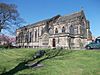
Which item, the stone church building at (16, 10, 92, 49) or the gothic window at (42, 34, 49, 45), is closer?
the stone church building at (16, 10, 92, 49)

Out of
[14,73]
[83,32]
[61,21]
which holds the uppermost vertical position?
[61,21]

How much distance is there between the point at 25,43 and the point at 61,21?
26.3 meters

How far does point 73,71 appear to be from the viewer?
61.1ft

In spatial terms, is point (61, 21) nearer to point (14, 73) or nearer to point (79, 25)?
point (79, 25)

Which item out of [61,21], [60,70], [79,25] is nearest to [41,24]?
[61,21]

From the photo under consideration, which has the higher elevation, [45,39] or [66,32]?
[66,32]

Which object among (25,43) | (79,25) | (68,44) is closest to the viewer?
(68,44)

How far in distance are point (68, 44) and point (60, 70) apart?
37202mm

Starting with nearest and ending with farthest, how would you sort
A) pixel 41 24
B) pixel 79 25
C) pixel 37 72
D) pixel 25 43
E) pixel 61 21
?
1. pixel 37 72
2. pixel 79 25
3. pixel 61 21
4. pixel 41 24
5. pixel 25 43

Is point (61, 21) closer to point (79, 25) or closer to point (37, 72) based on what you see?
point (79, 25)

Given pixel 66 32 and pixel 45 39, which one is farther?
pixel 45 39

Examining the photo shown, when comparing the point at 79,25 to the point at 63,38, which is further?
the point at 79,25

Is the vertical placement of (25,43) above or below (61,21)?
below

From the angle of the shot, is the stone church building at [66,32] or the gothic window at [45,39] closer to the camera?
the stone church building at [66,32]
